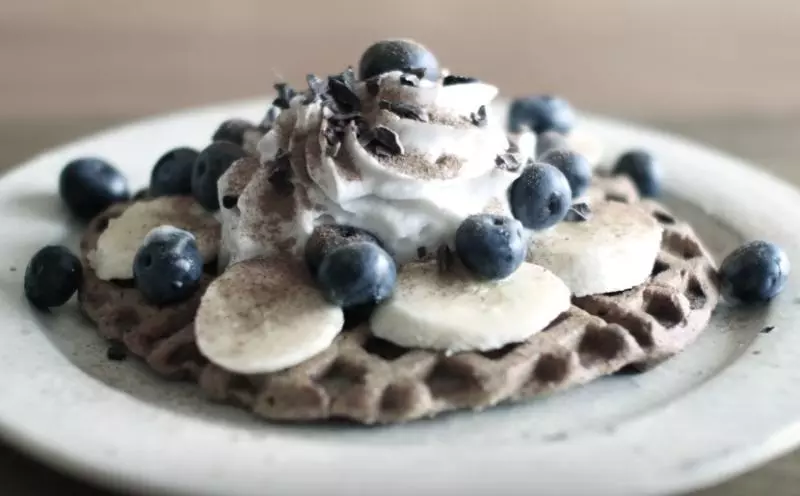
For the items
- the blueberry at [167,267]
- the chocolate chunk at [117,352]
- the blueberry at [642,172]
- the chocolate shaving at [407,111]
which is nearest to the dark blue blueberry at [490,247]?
the chocolate shaving at [407,111]

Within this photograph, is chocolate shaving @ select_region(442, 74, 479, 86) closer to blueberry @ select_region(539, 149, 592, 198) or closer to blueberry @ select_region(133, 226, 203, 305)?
blueberry @ select_region(539, 149, 592, 198)

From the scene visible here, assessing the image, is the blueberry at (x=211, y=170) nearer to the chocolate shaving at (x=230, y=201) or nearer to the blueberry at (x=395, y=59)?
the chocolate shaving at (x=230, y=201)

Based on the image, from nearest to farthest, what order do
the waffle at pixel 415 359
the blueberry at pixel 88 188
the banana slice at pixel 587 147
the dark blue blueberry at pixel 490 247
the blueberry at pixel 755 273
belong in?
1. the waffle at pixel 415 359
2. the dark blue blueberry at pixel 490 247
3. the blueberry at pixel 755 273
4. the blueberry at pixel 88 188
5. the banana slice at pixel 587 147

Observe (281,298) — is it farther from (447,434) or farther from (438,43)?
(438,43)

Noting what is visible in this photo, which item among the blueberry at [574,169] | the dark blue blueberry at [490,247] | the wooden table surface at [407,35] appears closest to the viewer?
the dark blue blueberry at [490,247]

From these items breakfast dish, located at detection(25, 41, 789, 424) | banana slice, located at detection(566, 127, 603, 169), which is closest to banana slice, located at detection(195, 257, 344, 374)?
breakfast dish, located at detection(25, 41, 789, 424)
